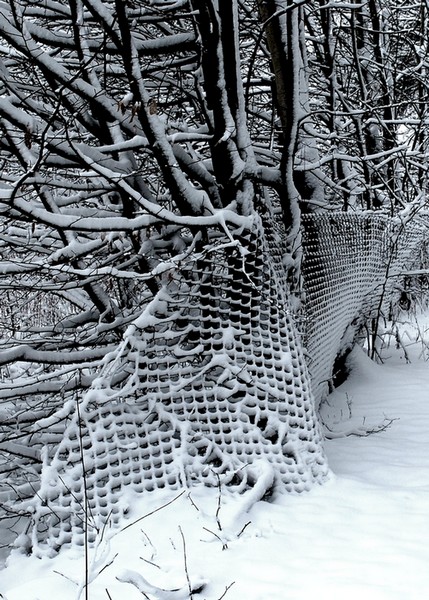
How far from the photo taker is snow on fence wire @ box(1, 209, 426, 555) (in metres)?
3.38

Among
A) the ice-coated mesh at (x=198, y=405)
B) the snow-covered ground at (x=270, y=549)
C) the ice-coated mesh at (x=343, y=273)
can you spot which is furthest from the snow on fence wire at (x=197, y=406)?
the ice-coated mesh at (x=343, y=273)

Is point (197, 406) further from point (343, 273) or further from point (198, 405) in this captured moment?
point (343, 273)

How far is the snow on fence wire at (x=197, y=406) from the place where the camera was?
11.1 ft

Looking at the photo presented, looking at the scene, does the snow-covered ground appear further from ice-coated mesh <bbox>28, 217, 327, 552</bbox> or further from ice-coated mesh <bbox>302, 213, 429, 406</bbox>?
ice-coated mesh <bbox>302, 213, 429, 406</bbox>

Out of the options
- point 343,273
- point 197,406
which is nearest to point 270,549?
point 197,406

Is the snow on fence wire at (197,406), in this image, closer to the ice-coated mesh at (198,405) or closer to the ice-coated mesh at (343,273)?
the ice-coated mesh at (198,405)

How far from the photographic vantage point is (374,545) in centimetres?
292

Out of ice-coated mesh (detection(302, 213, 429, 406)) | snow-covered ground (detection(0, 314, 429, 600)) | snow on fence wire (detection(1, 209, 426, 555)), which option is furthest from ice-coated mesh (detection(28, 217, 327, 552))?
ice-coated mesh (detection(302, 213, 429, 406))

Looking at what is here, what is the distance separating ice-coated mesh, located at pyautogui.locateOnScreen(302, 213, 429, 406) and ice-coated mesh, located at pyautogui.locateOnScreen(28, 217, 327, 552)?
0.84 m

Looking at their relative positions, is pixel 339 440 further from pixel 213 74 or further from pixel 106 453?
pixel 213 74

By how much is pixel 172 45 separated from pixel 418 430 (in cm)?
374

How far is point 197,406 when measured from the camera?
12.0 ft

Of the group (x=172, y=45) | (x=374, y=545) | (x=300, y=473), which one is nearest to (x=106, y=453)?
(x=300, y=473)

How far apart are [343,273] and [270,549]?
10.7 feet
